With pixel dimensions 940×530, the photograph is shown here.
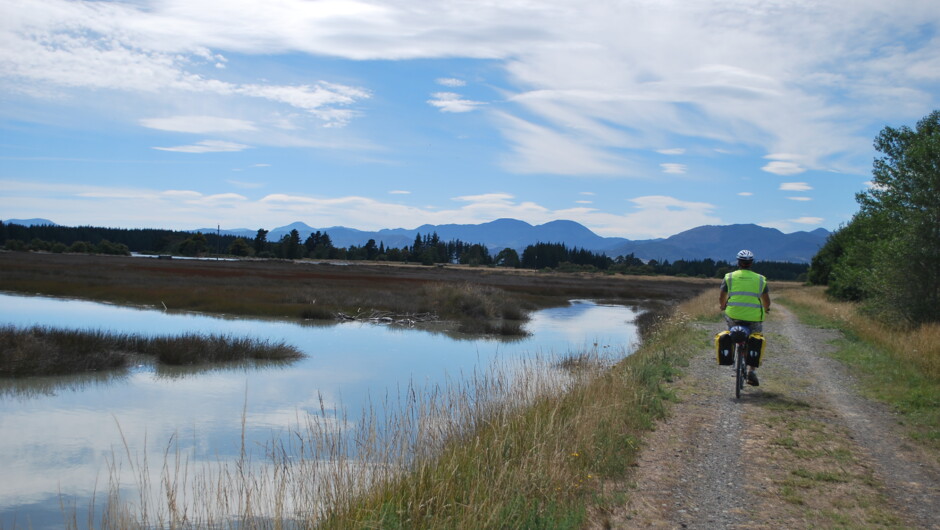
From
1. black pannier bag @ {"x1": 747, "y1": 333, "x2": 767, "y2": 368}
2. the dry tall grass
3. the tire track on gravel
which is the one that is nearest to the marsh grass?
black pannier bag @ {"x1": 747, "y1": 333, "x2": 767, "y2": 368}

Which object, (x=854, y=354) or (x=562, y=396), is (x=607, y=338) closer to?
(x=854, y=354)

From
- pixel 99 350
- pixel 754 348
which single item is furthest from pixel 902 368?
pixel 99 350

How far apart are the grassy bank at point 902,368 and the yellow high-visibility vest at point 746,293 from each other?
6.65 ft

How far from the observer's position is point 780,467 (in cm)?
616

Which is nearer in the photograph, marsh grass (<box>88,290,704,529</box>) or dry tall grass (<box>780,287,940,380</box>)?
marsh grass (<box>88,290,704,529</box>)

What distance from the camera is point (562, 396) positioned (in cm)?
893

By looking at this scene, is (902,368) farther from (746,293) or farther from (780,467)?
(780,467)

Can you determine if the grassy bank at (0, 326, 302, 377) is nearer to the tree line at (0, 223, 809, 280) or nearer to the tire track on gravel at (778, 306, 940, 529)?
the tire track on gravel at (778, 306, 940, 529)

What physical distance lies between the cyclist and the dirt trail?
1072 mm

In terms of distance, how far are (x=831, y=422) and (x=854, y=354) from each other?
7397 mm

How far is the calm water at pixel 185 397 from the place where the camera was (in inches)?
330

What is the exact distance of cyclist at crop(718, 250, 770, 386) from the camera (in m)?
9.20

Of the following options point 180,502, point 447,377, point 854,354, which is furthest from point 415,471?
point 854,354

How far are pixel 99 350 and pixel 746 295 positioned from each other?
14155 mm
